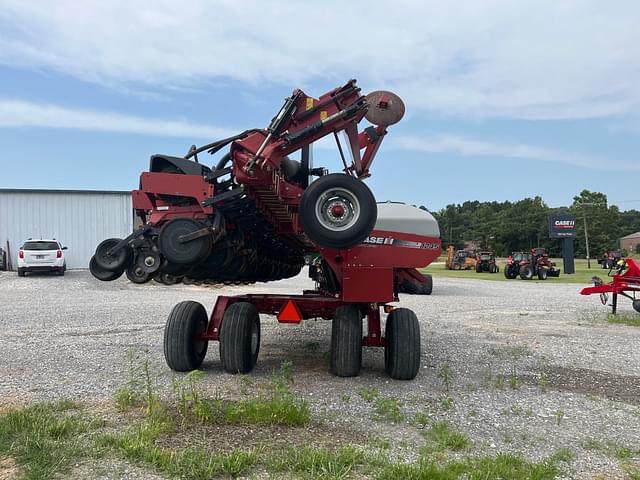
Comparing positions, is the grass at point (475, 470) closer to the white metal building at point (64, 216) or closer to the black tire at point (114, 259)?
the black tire at point (114, 259)

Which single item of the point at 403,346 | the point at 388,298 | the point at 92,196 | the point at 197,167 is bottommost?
the point at 403,346

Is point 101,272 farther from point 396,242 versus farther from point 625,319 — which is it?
point 625,319

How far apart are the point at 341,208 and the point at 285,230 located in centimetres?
168

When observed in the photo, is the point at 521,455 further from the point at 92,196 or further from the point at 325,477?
the point at 92,196

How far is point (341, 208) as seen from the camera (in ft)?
18.5

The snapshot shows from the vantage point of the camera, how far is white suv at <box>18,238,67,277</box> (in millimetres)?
23328

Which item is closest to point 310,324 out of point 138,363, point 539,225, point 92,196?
point 138,363

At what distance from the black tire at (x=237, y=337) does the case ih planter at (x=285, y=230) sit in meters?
0.01

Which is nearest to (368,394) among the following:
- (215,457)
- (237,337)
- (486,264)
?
(237,337)

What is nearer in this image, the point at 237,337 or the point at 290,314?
the point at 237,337

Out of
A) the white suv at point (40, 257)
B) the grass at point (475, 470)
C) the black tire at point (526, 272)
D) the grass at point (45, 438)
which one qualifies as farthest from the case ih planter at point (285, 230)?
the black tire at point (526, 272)

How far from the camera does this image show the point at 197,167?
20.0 ft

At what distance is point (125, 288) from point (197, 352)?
590 inches

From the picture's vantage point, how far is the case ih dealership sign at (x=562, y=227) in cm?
4451
